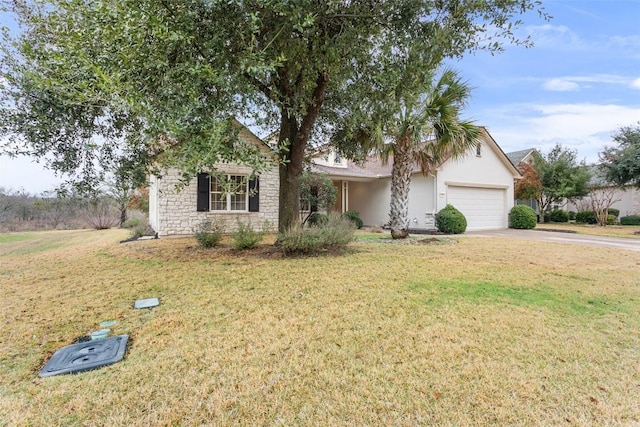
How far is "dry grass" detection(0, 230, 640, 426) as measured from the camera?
2191 millimetres

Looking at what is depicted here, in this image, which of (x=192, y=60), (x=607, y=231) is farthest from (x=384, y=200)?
(x=192, y=60)

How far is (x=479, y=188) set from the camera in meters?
16.3

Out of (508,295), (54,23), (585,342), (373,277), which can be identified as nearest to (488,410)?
(585,342)

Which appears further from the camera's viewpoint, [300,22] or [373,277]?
[373,277]

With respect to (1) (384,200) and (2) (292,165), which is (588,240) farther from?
(2) (292,165)

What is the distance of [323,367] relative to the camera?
273 centimetres

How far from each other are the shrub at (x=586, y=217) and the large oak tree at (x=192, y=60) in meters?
23.4

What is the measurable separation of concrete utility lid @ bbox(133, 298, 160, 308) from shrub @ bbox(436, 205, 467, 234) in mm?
12135

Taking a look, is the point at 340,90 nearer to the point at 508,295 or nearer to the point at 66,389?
the point at 508,295

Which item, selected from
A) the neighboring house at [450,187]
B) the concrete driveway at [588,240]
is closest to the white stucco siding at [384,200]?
the neighboring house at [450,187]

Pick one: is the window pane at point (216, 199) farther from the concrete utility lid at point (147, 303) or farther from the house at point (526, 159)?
the house at point (526, 159)

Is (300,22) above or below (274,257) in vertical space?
above

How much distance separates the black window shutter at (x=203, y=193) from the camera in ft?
39.5

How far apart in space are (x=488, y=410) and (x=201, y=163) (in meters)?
4.04
